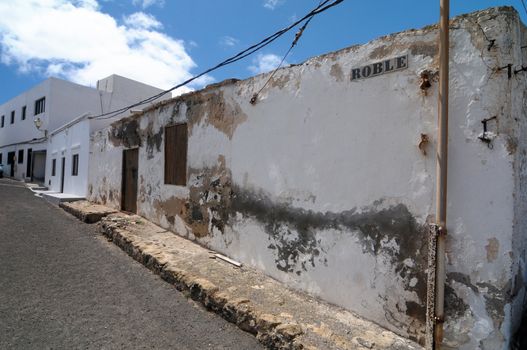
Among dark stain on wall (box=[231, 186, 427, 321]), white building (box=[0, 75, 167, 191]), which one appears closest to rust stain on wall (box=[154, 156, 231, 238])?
dark stain on wall (box=[231, 186, 427, 321])

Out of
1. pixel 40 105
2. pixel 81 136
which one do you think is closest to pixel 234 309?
pixel 81 136

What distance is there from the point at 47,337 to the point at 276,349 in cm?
226

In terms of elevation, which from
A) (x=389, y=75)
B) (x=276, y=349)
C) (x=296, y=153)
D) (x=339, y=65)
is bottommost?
(x=276, y=349)

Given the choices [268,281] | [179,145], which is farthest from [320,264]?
[179,145]

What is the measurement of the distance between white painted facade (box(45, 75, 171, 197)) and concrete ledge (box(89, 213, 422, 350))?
8.91m

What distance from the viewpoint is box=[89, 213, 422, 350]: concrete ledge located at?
125 inches

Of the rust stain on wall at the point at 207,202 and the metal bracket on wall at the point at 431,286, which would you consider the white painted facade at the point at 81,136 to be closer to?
the rust stain on wall at the point at 207,202

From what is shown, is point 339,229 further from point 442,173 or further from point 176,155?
point 176,155

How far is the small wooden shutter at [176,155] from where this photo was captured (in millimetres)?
7043

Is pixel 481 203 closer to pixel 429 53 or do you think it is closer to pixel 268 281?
pixel 429 53

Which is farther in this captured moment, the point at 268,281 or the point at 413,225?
the point at 268,281

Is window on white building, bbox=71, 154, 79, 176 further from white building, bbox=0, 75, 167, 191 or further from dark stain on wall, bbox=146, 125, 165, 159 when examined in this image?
dark stain on wall, bbox=146, 125, 165, 159

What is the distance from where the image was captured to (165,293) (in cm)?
466

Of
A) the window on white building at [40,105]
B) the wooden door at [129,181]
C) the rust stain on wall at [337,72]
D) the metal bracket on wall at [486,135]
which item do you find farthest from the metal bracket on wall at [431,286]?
the window on white building at [40,105]
